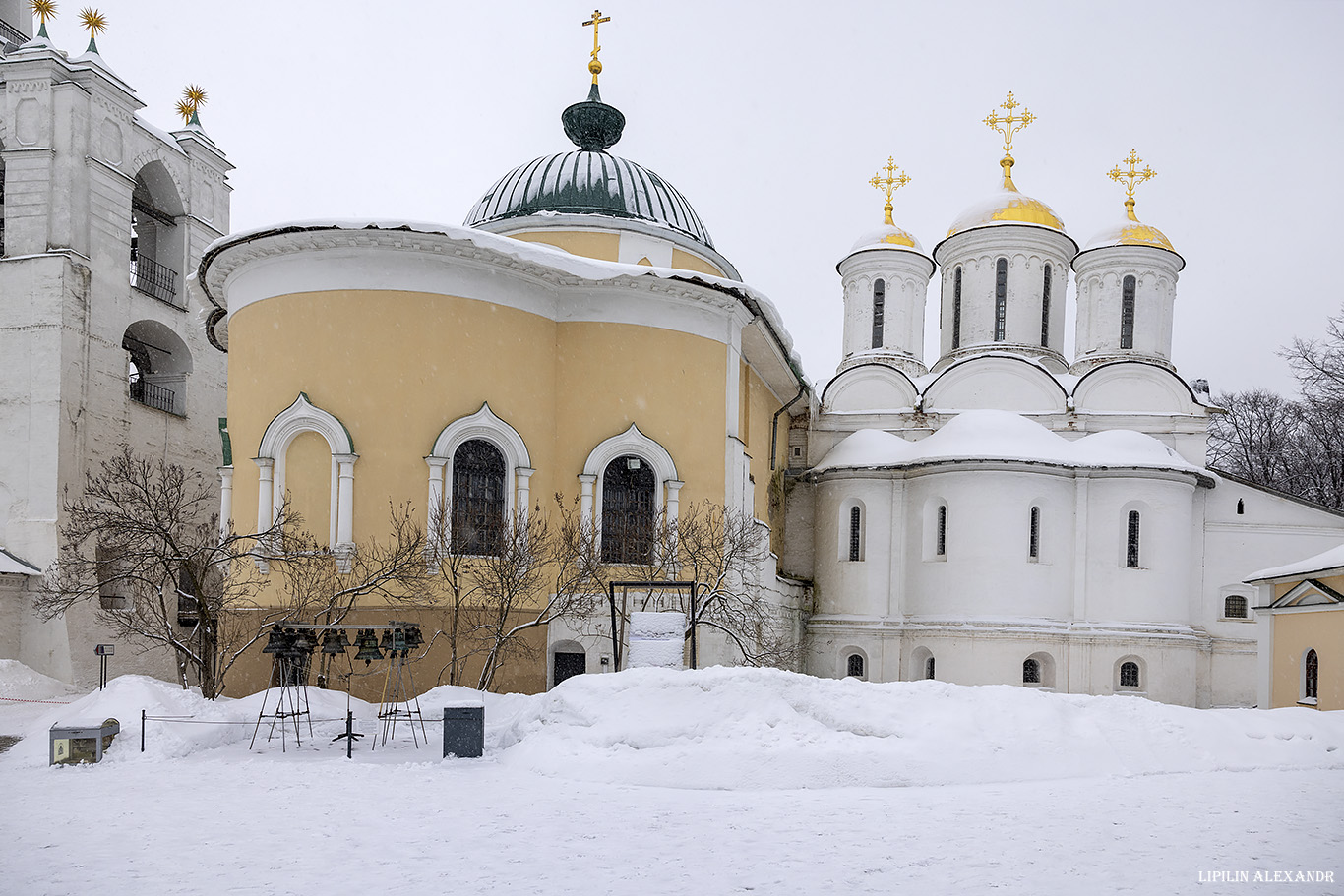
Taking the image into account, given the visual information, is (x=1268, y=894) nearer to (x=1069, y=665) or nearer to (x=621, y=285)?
(x=621, y=285)

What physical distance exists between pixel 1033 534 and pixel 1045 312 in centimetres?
888

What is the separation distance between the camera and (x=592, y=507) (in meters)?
17.8

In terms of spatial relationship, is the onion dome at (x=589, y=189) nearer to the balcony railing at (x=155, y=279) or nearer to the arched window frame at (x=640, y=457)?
the arched window frame at (x=640, y=457)

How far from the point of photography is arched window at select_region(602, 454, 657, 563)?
18.0m

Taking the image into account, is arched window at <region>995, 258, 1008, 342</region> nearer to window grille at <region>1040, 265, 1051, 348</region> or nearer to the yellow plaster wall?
window grille at <region>1040, 265, 1051, 348</region>

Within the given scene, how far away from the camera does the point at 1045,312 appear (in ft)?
99.5

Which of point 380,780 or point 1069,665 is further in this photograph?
point 1069,665

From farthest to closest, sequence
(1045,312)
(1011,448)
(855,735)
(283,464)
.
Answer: (1045,312) → (1011,448) → (283,464) → (855,735)

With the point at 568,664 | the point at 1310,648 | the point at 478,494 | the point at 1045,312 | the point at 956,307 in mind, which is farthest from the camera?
the point at 956,307

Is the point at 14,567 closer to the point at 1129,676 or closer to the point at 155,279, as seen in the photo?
the point at 155,279

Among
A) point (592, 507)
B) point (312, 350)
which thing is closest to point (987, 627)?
point (592, 507)

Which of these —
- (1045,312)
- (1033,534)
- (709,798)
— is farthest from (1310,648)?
(1045,312)

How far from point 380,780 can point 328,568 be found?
6776 mm

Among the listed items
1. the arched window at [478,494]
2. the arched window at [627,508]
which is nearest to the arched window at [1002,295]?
the arched window at [627,508]
